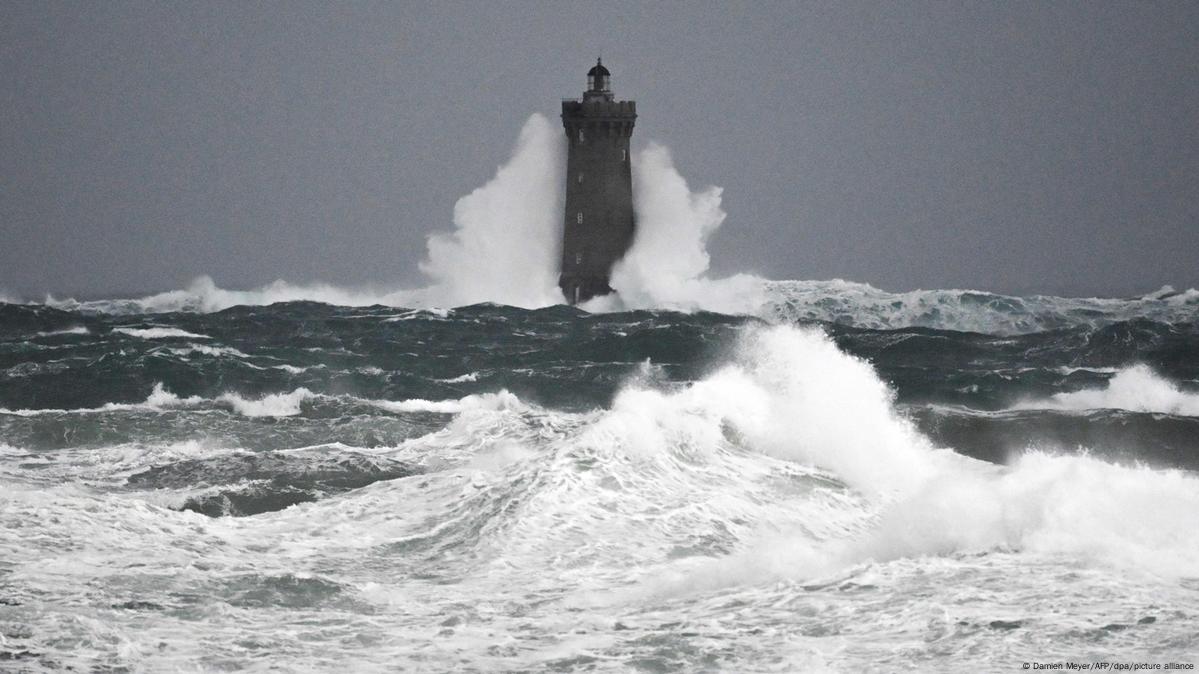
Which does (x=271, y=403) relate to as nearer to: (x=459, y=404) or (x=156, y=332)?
(x=459, y=404)

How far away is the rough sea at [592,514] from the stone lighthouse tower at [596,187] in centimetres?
1375

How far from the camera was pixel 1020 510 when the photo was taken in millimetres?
18797

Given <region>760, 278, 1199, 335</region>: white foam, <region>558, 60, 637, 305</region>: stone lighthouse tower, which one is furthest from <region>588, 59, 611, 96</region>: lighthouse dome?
<region>760, 278, 1199, 335</region>: white foam

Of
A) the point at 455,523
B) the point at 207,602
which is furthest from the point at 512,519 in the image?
the point at 207,602

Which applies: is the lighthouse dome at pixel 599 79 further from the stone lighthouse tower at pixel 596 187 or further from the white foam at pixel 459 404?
the white foam at pixel 459 404

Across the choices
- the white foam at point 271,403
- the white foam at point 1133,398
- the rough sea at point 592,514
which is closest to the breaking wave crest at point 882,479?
the rough sea at point 592,514

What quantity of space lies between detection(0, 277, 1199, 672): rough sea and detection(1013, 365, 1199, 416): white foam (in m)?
0.12

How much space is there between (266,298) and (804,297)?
78.3ft

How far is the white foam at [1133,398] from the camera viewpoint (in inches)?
1286

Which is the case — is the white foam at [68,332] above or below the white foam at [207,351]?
above

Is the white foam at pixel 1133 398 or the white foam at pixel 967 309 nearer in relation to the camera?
the white foam at pixel 1133 398

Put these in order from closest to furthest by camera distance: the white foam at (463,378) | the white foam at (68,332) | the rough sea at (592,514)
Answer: the rough sea at (592,514) < the white foam at (463,378) < the white foam at (68,332)

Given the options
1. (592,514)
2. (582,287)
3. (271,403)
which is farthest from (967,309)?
(592,514)

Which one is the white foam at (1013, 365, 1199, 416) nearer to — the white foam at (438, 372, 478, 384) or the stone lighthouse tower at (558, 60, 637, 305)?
the white foam at (438, 372, 478, 384)
